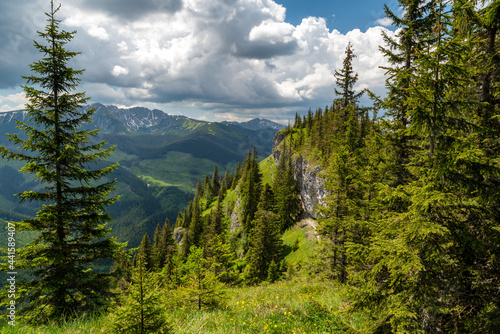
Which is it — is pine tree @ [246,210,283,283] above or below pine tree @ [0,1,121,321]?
below

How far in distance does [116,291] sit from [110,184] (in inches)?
197

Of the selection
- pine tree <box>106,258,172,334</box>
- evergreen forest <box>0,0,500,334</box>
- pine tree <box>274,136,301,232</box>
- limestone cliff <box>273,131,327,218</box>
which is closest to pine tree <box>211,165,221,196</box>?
limestone cliff <box>273,131,327,218</box>

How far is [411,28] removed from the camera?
35.5ft

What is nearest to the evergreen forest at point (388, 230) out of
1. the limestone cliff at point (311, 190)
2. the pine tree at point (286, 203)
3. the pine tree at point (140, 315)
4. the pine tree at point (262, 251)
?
the pine tree at point (140, 315)

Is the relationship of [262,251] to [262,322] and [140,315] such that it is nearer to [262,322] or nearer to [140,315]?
[262,322]

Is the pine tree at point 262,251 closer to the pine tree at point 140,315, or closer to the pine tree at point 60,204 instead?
the pine tree at point 60,204

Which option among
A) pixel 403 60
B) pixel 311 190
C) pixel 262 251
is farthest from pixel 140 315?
pixel 311 190

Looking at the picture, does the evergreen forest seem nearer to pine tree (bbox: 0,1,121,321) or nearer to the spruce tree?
pine tree (bbox: 0,1,121,321)

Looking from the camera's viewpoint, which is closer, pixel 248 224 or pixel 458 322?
pixel 458 322

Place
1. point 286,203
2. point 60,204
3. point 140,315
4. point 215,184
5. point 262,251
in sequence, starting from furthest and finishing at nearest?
1. point 215,184
2. point 286,203
3. point 262,251
4. point 60,204
5. point 140,315

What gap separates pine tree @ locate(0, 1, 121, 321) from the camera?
9.06 m

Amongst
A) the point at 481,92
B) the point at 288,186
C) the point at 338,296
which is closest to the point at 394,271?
the point at 338,296

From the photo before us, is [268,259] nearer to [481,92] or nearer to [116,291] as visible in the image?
[116,291]

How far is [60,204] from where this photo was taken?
1021 centimetres
